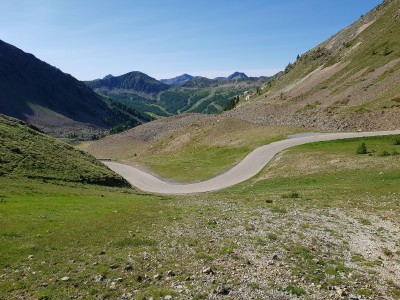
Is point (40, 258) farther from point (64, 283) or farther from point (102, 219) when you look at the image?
point (102, 219)

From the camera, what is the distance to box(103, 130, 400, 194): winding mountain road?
189 feet

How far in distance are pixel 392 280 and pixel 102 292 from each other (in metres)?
14.2

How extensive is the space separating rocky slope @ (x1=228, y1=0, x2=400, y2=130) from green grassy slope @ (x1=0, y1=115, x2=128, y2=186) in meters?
55.0

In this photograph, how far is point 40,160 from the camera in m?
50.9

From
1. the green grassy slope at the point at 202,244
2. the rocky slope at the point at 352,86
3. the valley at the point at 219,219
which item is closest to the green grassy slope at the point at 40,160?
the valley at the point at 219,219

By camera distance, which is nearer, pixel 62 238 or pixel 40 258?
pixel 40 258

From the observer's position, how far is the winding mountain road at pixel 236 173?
5756 cm

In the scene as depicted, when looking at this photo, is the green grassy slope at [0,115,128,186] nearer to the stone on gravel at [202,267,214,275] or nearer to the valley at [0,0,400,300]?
the valley at [0,0,400,300]

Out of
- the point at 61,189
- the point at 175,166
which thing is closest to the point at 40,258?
the point at 61,189

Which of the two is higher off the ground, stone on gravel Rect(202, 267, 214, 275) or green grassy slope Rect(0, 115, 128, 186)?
green grassy slope Rect(0, 115, 128, 186)

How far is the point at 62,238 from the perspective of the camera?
23844mm

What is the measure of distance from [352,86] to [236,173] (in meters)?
61.1

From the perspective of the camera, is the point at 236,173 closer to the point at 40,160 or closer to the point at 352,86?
the point at 40,160

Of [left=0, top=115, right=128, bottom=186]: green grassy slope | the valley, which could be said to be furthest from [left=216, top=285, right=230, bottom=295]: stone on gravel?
[left=0, top=115, right=128, bottom=186]: green grassy slope
